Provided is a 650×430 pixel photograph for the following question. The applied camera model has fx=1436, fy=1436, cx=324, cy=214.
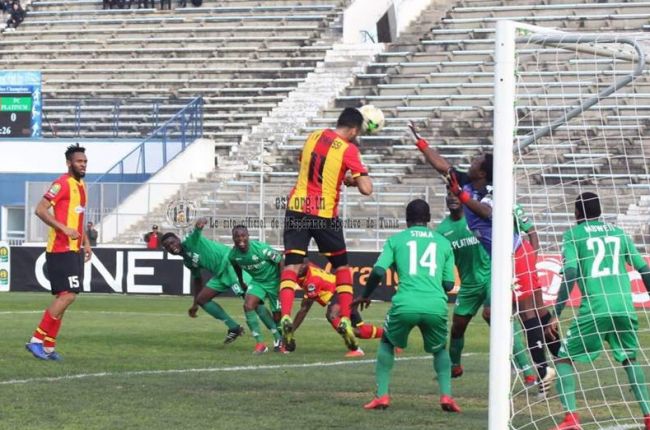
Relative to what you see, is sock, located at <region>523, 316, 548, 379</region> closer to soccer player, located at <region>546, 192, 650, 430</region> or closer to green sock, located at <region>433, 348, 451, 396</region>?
green sock, located at <region>433, 348, 451, 396</region>

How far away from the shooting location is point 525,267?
11.9 metres

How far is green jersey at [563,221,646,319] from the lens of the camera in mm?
9938

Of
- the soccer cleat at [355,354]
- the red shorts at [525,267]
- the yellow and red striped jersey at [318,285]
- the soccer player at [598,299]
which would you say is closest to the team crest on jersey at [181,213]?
the yellow and red striped jersey at [318,285]

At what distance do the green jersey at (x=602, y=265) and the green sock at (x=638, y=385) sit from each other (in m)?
0.38

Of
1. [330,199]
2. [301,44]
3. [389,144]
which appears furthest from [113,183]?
[330,199]

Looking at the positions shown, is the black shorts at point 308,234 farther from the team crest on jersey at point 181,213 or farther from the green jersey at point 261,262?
the team crest on jersey at point 181,213

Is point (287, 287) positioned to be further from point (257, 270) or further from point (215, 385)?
point (257, 270)

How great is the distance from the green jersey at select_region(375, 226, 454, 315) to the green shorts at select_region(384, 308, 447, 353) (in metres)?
0.04

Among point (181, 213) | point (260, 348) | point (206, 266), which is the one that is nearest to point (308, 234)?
point (260, 348)

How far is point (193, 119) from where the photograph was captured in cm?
3769

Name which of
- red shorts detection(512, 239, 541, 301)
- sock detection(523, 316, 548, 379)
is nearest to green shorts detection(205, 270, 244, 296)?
red shorts detection(512, 239, 541, 301)

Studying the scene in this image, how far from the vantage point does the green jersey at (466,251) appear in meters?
12.8

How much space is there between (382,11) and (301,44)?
258cm

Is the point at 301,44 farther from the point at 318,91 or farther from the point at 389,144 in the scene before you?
the point at 389,144
